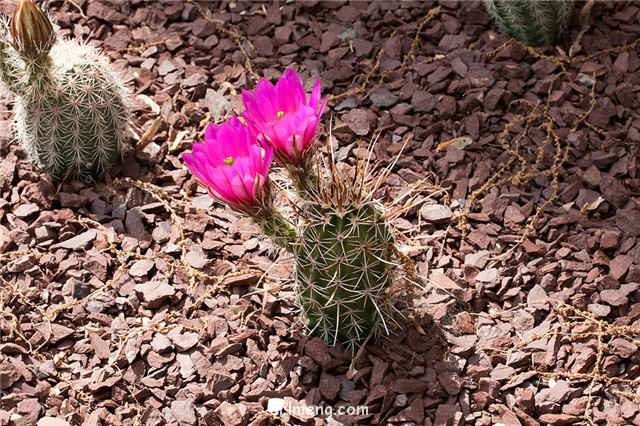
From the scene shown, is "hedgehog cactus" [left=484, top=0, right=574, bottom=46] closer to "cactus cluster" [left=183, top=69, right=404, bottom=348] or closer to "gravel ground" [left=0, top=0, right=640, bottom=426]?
"gravel ground" [left=0, top=0, right=640, bottom=426]

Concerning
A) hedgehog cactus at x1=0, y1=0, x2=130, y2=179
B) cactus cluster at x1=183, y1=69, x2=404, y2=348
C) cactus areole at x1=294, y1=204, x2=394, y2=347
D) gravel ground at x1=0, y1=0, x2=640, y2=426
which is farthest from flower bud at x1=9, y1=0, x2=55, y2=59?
cactus areole at x1=294, y1=204, x2=394, y2=347

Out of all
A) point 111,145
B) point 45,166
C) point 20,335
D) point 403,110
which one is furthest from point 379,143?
point 20,335

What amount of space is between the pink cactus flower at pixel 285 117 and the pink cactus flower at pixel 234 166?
0.15 ft

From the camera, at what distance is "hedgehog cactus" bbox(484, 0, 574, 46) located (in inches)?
167

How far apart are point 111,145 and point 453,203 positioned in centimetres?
141

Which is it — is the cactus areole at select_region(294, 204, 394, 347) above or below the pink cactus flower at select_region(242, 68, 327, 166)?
below

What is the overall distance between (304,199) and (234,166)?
0.98ft

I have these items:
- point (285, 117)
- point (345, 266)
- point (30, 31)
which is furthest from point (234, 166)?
point (30, 31)

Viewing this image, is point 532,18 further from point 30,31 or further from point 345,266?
point 30,31

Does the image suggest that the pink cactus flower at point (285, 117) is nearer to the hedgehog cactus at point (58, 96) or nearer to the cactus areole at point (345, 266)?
the cactus areole at point (345, 266)

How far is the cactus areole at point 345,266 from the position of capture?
2955mm

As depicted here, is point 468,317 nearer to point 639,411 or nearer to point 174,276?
point 639,411

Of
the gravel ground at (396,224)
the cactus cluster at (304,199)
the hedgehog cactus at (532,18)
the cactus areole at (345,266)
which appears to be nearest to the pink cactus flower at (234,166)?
the cactus cluster at (304,199)

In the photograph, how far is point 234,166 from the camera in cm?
285
